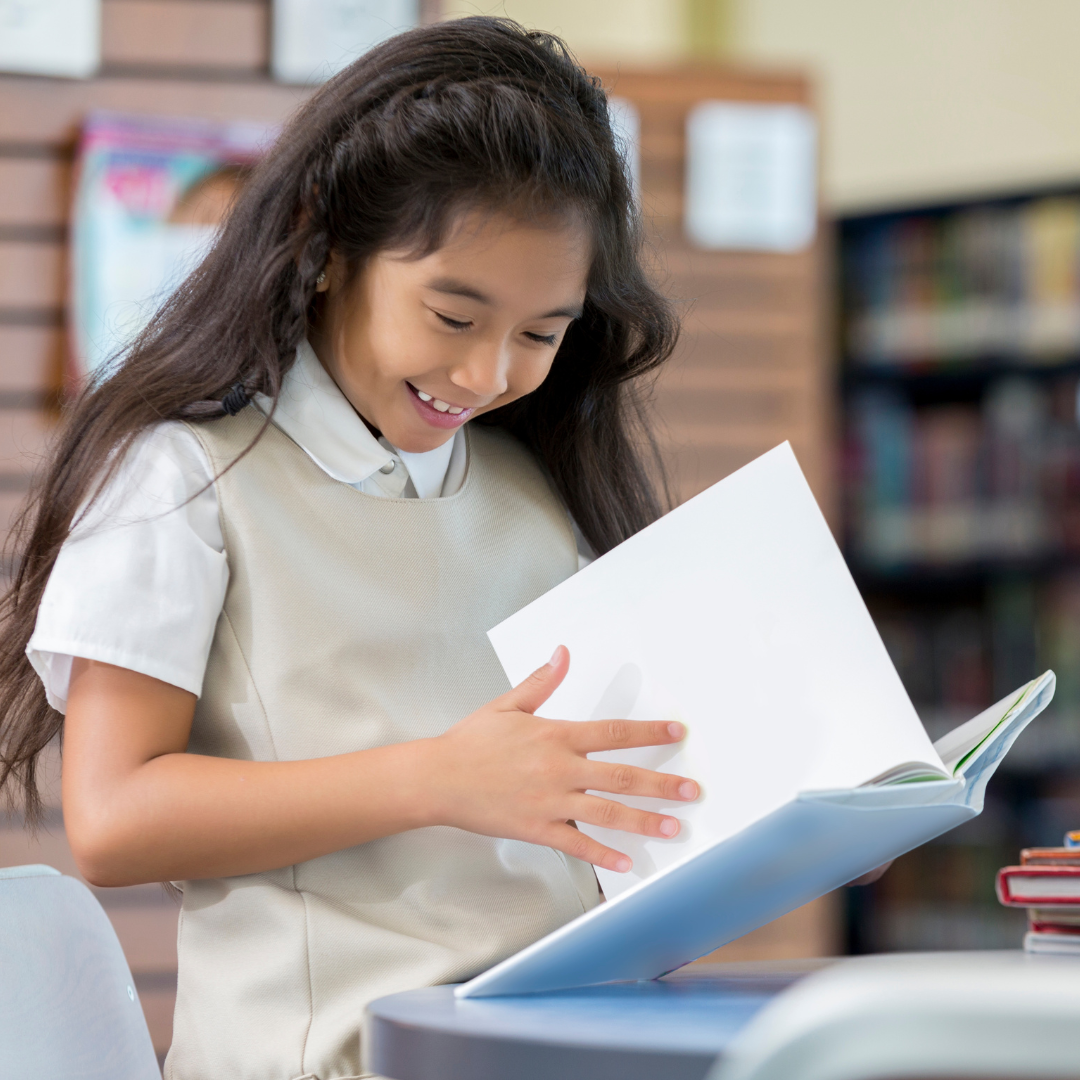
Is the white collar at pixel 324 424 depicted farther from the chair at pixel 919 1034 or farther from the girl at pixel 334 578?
the chair at pixel 919 1034

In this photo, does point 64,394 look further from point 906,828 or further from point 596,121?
point 906,828

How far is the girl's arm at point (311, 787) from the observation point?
2.38 ft

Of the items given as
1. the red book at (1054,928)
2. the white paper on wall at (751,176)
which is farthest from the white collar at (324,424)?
the white paper on wall at (751,176)

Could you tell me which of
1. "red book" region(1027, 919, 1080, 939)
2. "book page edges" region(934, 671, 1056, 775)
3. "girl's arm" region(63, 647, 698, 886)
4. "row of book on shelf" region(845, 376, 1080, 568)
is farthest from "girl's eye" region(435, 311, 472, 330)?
"row of book on shelf" region(845, 376, 1080, 568)

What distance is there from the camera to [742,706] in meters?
0.73

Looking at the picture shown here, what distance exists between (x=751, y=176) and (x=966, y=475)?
899mm

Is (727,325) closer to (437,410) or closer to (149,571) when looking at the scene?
(437,410)

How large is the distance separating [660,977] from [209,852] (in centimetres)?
28

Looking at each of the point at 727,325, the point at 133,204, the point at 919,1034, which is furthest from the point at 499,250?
the point at 727,325

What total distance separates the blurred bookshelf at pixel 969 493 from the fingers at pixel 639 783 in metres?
2.65

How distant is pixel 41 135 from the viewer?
2047mm

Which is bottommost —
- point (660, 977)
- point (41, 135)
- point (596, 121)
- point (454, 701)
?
point (660, 977)

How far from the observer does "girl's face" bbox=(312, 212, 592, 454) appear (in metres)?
0.88

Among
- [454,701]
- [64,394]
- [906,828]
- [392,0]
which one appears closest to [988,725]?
[906,828]
